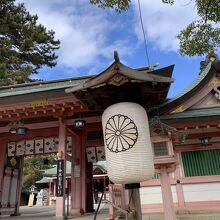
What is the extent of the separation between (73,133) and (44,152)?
8.46ft

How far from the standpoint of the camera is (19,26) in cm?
2405

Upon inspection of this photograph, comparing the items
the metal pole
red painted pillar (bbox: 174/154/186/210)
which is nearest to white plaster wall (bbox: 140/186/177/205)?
red painted pillar (bbox: 174/154/186/210)

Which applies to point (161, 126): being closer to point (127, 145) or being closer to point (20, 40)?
point (127, 145)

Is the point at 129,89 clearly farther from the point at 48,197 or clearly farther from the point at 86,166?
the point at 48,197

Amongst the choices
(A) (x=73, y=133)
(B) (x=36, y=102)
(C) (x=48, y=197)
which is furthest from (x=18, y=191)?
(C) (x=48, y=197)

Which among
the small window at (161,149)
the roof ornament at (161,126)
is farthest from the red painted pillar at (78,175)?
the roof ornament at (161,126)

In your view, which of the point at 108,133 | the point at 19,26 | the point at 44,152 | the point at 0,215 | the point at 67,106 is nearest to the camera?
the point at 108,133

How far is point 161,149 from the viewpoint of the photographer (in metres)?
5.92

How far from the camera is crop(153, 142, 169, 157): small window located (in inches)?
233

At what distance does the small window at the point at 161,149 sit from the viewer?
19.4 ft

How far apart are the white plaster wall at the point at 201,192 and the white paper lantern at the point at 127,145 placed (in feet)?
17.1

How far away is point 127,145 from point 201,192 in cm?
569

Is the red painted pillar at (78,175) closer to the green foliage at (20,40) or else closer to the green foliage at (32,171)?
the green foliage at (20,40)

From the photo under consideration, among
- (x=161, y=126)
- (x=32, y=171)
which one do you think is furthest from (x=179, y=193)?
(x=32, y=171)
